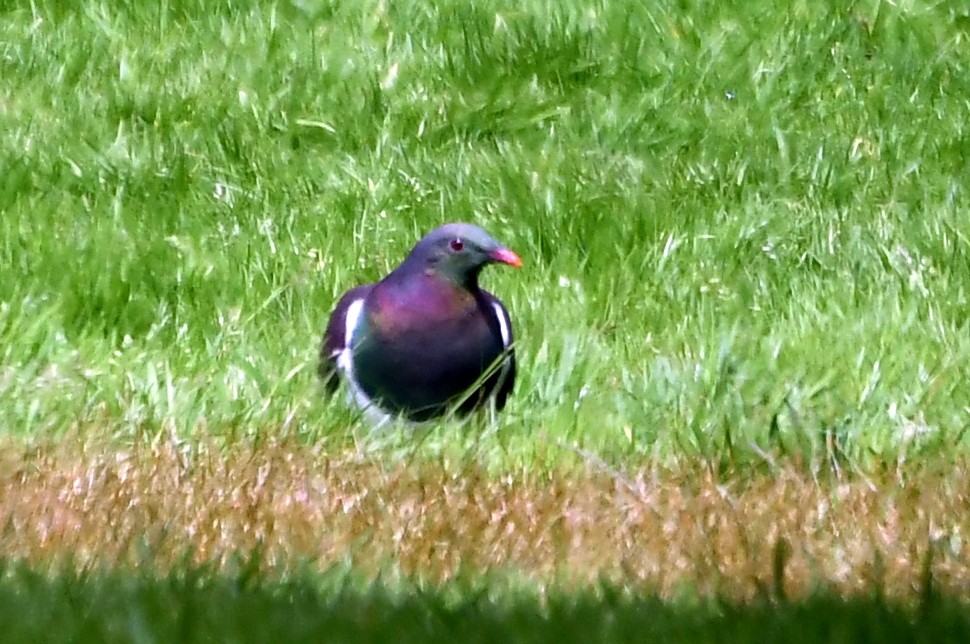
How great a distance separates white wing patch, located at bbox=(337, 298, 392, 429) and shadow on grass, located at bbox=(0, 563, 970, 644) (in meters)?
1.41

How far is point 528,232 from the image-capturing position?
223 inches

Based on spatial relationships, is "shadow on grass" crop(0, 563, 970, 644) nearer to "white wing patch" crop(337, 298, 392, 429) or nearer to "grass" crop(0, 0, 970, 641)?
"grass" crop(0, 0, 970, 641)

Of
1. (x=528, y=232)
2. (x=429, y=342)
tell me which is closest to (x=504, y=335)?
(x=429, y=342)

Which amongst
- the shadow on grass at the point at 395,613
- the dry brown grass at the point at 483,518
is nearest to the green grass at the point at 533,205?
the dry brown grass at the point at 483,518

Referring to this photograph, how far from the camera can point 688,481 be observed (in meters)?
3.75

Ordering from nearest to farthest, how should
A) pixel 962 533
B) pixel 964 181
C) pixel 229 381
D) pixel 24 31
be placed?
pixel 962 533, pixel 229 381, pixel 964 181, pixel 24 31

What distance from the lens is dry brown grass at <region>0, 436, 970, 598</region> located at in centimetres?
314

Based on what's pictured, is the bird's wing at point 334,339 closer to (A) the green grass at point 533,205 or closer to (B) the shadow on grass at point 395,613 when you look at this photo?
(A) the green grass at point 533,205

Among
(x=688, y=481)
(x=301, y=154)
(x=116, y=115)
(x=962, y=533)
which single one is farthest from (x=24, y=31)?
(x=962, y=533)

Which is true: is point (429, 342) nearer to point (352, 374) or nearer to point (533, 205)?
point (352, 374)

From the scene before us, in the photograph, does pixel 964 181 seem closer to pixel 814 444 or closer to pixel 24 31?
pixel 814 444

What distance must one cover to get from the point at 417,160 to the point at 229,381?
196 centimetres

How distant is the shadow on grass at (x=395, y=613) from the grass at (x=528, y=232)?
2 centimetres

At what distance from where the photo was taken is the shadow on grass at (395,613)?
2.63 m
